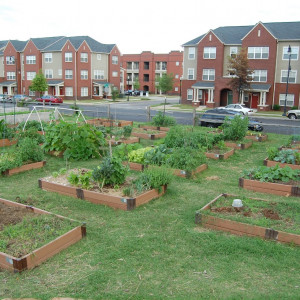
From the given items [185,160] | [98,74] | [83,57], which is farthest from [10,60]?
[185,160]

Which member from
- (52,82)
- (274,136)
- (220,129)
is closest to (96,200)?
(220,129)

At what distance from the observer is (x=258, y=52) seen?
147ft

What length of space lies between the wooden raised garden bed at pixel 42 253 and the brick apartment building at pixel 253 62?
39.9 meters

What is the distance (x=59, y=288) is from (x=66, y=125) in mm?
9416

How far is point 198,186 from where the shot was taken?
1038 cm

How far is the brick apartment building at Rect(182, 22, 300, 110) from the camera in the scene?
43.7 meters

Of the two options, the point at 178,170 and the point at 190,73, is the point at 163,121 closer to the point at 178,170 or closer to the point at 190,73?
the point at 178,170

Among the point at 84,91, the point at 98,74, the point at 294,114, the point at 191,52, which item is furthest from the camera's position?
the point at 98,74

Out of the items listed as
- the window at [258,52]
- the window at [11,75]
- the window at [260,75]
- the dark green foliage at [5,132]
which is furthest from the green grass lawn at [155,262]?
the window at [11,75]

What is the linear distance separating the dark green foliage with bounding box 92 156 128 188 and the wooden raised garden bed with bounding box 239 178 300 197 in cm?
351

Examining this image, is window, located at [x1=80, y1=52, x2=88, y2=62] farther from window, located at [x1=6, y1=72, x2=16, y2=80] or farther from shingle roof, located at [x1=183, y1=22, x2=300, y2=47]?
shingle roof, located at [x1=183, y1=22, x2=300, y2=47]

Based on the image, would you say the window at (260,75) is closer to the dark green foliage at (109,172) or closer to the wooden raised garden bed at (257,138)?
the wooden raised garden bed at (257,138)

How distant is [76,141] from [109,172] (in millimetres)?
5056

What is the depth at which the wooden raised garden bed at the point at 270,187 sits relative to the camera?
31.2 ft
